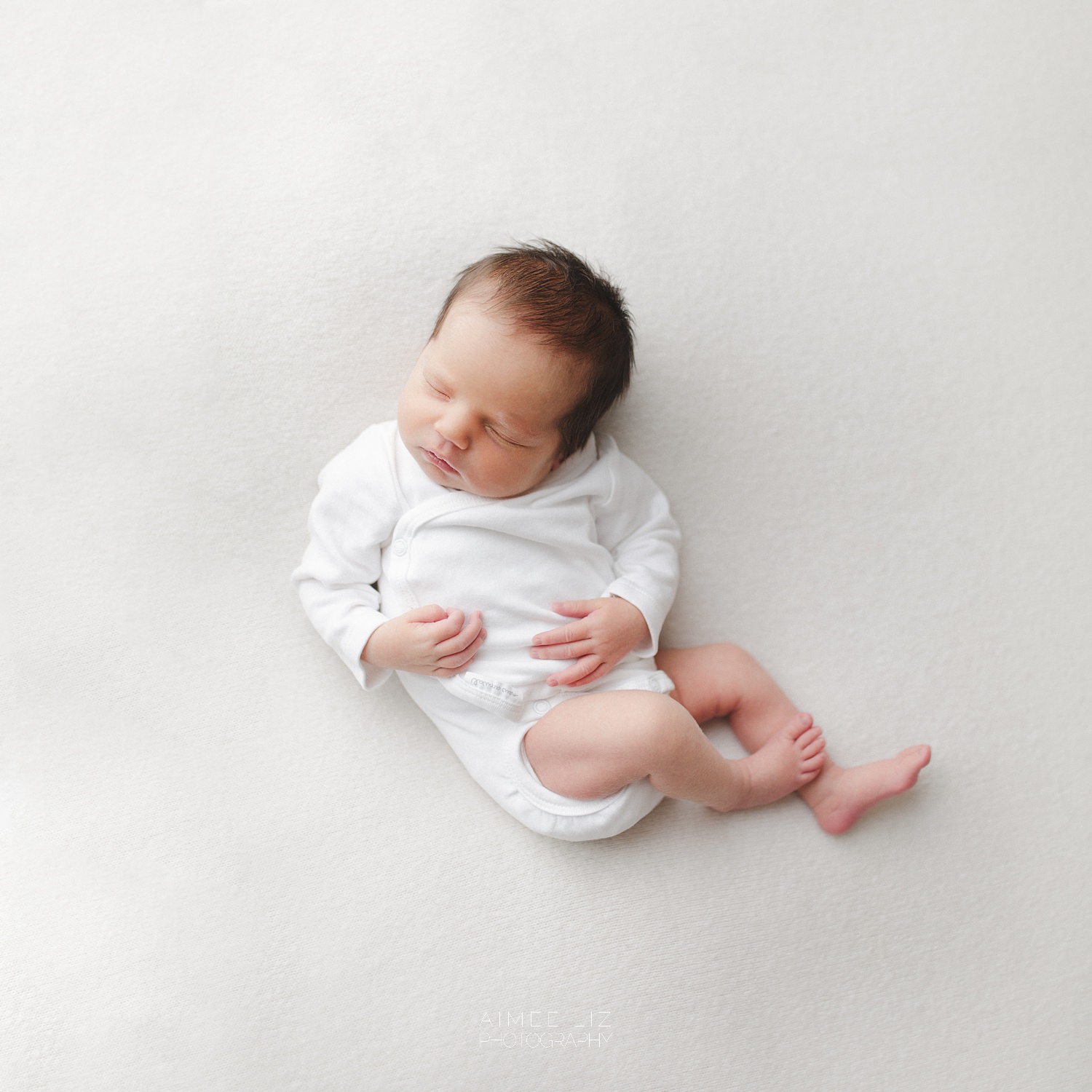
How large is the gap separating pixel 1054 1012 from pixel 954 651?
0.56 metres

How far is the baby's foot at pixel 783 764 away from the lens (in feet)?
4.58

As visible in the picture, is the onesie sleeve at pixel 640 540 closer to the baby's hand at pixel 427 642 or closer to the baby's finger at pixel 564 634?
the baby's finger at pixel 564 634

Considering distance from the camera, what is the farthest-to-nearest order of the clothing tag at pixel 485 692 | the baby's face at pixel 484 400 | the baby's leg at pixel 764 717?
the baby's leg at pixel 764 717 < the clothing tag at pixel 485 692 < the baby's face at pixel 484 400

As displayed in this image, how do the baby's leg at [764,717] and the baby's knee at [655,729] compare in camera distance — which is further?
the baby's leg at [764,717]

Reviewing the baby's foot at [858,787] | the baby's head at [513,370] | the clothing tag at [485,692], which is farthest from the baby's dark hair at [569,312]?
the baby's foot at [858,787]

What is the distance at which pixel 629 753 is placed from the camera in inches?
49.7

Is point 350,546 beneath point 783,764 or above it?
above

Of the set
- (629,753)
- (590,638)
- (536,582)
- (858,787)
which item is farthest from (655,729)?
(858,787)

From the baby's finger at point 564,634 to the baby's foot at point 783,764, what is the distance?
323 mm

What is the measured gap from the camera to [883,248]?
5.02 ft

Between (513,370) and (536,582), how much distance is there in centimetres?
32

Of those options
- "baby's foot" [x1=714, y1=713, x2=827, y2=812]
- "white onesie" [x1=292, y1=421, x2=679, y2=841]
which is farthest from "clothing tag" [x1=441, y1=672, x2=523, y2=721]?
"baby's foot" [x1=714, y1=713, x2=827, y2=812]

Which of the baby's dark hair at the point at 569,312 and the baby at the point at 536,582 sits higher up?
the baby's dark hair at the point at 569,312

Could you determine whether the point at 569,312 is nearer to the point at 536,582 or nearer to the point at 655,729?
the point at 536,582
